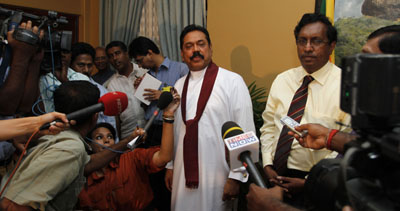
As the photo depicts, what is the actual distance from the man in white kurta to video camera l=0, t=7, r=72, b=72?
842mm

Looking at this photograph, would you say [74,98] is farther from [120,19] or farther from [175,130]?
[120,19]

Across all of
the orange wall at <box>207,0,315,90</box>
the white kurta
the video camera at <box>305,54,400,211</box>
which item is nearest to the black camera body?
the video camera at <box>305,54,400,211</box>

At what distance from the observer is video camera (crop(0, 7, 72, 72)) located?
1766 mm

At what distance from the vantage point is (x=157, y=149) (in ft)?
7.10

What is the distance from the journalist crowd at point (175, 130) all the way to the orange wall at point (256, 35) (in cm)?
80

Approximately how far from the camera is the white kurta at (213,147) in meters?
2.03

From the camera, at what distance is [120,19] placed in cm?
453

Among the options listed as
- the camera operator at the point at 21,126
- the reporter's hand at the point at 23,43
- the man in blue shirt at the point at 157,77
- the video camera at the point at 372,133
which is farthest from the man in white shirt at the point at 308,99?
the reporter's hand at the point at 23,43

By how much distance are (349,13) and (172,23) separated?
2.00 metres

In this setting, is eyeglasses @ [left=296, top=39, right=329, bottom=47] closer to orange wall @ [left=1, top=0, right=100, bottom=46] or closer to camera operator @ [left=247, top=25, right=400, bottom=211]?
camera operator @ [left=247, top=25, right=400, bottom=211]

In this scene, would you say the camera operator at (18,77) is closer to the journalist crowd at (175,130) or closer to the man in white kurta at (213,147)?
the journalist crowd at (175,130)

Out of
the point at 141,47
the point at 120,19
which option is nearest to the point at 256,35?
the point at 141,47

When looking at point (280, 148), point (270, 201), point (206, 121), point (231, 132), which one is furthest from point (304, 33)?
point (270, 201)

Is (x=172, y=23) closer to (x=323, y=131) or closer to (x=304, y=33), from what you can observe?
(x=304, y=33)
